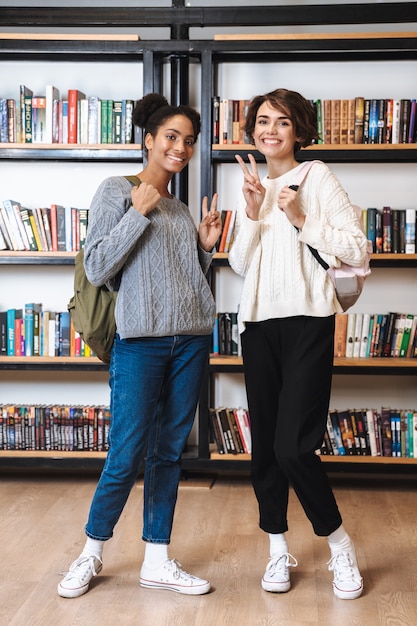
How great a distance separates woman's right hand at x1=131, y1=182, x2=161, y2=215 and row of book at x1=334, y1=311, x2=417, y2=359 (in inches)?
66.4

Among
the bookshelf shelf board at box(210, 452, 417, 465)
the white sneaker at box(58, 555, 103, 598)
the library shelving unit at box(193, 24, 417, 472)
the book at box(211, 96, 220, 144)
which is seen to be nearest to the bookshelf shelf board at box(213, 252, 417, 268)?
the library shelving unit at box(193, 24, 417, 472)

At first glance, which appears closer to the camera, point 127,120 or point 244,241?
point 244,241

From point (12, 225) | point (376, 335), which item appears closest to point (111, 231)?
point (12, 225)

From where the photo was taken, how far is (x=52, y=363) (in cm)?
384

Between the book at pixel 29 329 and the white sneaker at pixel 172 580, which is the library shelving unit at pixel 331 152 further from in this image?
the white sneaker at pixel 172 580

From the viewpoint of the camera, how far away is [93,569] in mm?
2525

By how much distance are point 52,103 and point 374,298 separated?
1.77 metres

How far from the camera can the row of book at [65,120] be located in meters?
3.78

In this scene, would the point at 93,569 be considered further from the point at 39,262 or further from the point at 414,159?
the point at 414,159

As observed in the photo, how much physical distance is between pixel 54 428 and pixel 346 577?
5.96 feet

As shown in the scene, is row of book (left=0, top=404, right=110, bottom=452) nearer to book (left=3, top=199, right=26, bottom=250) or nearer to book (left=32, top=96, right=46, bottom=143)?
book (left=3, top=199, right=26, bottom=250)

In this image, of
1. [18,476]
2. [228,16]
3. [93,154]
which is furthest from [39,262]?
[228,16]

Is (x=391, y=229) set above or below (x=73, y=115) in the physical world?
below

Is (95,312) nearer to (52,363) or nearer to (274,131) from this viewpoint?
(274,131)
